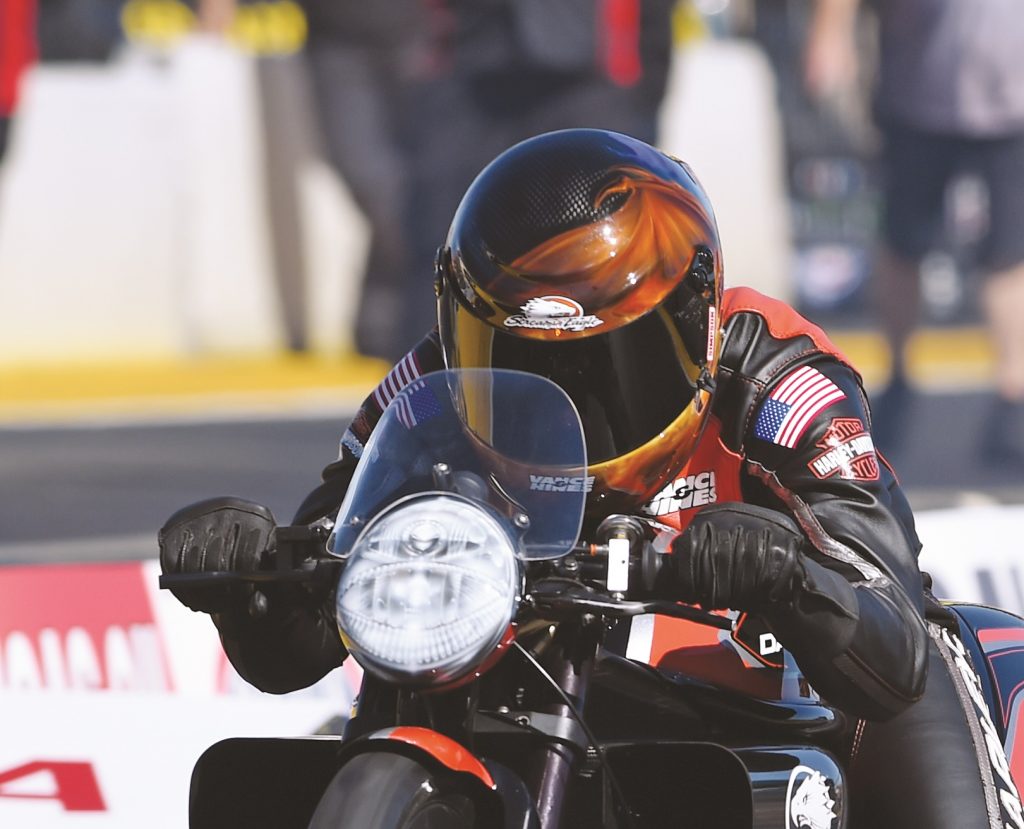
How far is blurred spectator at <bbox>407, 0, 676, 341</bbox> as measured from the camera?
8.10 metres

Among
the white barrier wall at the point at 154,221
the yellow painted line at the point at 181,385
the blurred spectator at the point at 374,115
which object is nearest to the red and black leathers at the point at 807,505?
the yellow painted line at the point at 181,385

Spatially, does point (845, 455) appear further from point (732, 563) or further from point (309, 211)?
point (309, 211)

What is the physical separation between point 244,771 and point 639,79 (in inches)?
238

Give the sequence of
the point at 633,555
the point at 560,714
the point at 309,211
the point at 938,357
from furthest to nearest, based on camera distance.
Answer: the point at 938,357
the point at 309,211
the point at 560,714
the point at 633,555

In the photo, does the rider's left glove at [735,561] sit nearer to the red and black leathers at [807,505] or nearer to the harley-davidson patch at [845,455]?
the red and black leathers at [807,505]

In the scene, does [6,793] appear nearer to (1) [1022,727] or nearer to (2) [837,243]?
(1) [1022,727]

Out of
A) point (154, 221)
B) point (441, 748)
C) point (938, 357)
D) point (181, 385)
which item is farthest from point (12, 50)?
point (441, 748)

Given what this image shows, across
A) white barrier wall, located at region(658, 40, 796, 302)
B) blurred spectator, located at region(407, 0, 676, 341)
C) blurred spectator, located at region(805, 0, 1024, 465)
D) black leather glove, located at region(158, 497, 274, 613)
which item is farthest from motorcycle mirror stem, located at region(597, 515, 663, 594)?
white barrier wall, located at region(658, 40, 796, 302)

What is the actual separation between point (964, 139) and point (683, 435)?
5870 millimetres

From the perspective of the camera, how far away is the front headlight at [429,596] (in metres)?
2.43

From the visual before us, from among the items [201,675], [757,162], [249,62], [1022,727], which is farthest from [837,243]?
[1022,727]

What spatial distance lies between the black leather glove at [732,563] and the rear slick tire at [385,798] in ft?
1.17

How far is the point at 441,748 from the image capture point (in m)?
2.51

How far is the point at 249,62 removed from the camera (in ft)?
36.7
